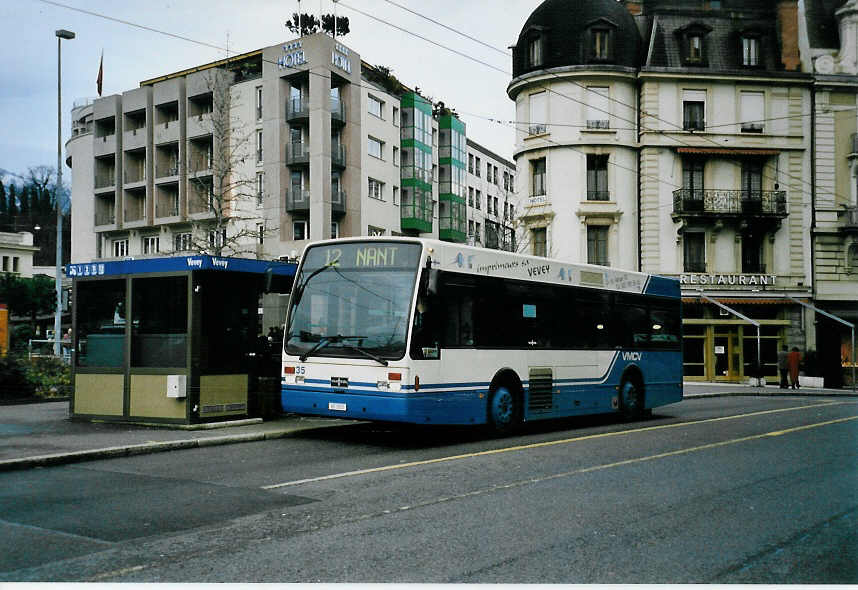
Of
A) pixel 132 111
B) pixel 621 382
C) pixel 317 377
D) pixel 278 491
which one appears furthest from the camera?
pixel 132 111

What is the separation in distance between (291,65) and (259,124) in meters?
5.95

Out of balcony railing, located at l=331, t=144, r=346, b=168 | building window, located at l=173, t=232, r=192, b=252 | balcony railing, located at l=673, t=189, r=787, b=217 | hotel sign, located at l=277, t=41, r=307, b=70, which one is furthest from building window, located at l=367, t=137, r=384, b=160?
balcony railing, located at l=673, t=189, r=787, b=217

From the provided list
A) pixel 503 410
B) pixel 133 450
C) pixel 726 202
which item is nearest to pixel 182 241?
pixel 726 202

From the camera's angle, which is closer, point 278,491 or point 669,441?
point 278,491

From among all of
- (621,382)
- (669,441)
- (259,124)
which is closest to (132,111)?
(259,124)

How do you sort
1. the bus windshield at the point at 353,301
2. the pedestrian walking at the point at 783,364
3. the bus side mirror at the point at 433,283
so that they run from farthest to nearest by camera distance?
the pedestrian walking at the point at 783,364 < the bus windshield at the point at 353,301 < the bus side mirror at the point at 433,283

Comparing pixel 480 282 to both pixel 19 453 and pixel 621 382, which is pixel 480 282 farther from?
pixel 19 453

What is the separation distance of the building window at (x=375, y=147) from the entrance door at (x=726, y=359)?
25.5 m

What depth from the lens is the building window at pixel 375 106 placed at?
165 feet

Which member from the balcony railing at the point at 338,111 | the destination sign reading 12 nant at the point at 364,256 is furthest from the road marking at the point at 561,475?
the balcony railing at the point at 338,111

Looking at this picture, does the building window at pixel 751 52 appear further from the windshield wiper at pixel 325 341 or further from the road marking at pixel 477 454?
the windshield wiper at pixel 325 341

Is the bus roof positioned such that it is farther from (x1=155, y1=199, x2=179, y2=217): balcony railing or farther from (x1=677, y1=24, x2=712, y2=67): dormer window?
(x1=155, y1=199, x2=179, y2=217): balcony railing

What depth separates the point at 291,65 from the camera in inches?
1631

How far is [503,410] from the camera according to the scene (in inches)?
553
